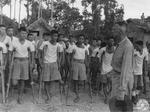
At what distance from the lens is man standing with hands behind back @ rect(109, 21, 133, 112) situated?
13.1 ft

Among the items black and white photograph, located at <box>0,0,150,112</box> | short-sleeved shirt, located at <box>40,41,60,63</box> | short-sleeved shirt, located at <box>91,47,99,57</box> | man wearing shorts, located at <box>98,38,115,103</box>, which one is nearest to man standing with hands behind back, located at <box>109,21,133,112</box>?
black and white photograph, located at <box>0,0,150,112</box>

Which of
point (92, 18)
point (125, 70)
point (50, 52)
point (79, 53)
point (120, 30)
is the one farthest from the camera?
point (92, 18)

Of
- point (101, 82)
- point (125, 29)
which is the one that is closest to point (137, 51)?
point (101, 82)

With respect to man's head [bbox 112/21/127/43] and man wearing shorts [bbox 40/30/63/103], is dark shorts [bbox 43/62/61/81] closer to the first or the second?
man wearing shorts [bbox 40/30/63/103]

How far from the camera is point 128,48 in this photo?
160 inches

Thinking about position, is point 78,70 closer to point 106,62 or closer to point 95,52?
point 106,62

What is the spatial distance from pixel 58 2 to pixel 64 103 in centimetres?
1739

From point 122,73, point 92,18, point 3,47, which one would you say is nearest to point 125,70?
point 122,73

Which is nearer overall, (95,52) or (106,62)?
(106,62)

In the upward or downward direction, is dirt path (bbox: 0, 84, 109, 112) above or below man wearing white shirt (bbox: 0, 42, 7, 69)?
below

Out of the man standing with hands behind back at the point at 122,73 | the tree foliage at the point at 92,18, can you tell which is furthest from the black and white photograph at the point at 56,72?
the tree foliage at the point at 92,18

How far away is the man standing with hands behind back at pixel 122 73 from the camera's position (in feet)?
13.1

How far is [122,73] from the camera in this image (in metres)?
4.02

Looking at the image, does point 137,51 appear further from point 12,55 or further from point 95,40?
point 12,55
